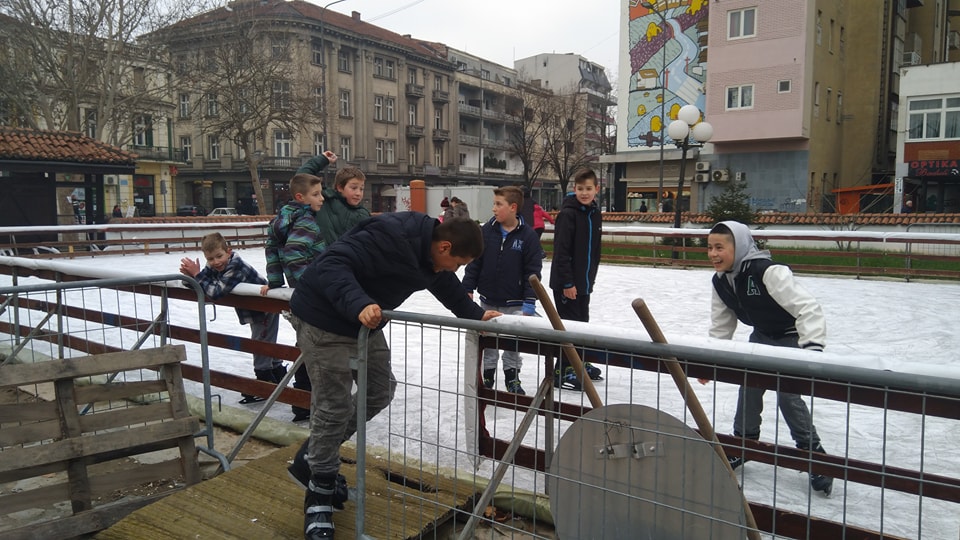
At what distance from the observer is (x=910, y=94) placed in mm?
32344

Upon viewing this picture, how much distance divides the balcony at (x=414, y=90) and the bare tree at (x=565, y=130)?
14.5 meters

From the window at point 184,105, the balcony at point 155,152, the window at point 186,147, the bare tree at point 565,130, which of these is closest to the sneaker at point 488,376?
the bare tree at point 565,130

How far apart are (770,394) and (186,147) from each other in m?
56.8

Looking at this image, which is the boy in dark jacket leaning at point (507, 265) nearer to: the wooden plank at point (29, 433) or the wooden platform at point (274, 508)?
the wooden platform at point (274, 508)

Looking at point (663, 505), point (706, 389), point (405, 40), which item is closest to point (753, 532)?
point (663, 505)

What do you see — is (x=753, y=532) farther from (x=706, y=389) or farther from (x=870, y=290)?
(x=870, y=290)

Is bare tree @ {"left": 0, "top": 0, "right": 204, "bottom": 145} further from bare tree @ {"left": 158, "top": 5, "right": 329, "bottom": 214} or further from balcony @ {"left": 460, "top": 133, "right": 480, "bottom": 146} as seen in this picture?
balcony @ {"left": 460, "top": 133, "right": 480, "bottom": 146}

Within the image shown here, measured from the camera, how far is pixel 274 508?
344 centimetres

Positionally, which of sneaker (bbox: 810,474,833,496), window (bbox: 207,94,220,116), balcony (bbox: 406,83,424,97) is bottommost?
sneaker (bbox: 810,474,833,496)

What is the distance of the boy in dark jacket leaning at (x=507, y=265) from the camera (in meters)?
5.34

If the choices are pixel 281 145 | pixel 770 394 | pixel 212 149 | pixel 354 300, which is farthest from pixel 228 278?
pixel 212 149

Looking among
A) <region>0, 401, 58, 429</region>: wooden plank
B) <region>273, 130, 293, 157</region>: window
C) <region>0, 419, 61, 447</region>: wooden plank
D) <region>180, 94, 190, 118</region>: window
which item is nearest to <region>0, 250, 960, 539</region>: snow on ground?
<region>0, 401, 58, 429</region>: wooden plank

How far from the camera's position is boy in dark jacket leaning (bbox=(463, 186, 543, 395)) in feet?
17.5

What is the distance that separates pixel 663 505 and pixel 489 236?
337cm
